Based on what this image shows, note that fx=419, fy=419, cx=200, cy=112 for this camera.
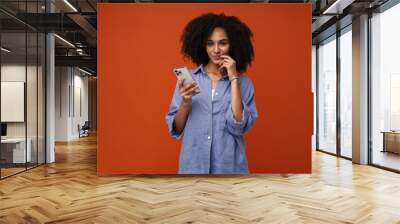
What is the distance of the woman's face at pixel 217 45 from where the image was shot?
2.48 metres

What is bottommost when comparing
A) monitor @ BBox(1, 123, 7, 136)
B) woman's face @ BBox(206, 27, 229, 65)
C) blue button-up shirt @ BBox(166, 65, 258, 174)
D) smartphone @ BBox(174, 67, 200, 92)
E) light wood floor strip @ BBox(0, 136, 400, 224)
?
light wood floor strip @ BBox(0, 136, 400, 224)

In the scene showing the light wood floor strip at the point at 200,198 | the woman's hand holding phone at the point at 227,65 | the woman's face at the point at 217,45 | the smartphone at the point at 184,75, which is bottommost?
the light wood floor strip at the point at 200,198

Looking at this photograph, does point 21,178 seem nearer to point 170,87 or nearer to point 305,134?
point 170,87

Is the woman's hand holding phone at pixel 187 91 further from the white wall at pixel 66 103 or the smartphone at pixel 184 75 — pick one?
the white wall at pixel 66 103

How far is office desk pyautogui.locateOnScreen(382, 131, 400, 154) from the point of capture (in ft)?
27.6

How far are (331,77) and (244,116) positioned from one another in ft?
33.0

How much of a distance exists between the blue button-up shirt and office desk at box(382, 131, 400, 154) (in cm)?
677

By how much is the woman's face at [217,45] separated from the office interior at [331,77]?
5.48 m

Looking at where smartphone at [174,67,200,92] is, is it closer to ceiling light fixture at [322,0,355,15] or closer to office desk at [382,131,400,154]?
ceiling light fixture at [322,0,355,15]

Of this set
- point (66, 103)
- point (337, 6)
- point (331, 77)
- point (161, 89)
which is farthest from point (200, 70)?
point (66, 103)

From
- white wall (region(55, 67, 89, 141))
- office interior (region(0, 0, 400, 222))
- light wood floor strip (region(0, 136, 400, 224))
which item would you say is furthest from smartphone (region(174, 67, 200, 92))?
white wall (region(55, 67, 89, 141))

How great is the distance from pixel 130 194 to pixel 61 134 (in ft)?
42.0

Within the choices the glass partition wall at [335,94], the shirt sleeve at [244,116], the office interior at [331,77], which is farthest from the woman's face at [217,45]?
the glass partition wall at [335,94]

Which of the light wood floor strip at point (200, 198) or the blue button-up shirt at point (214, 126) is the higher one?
the blue button-up shirt at point (214, 126)
